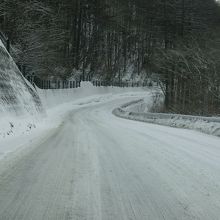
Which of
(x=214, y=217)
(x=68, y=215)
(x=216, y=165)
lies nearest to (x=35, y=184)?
(x=68, y=215)

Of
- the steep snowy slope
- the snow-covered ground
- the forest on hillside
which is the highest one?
the forest on hillside

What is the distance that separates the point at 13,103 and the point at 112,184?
1117cm

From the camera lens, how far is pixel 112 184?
6.62 metres

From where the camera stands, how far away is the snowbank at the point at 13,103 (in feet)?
48.2

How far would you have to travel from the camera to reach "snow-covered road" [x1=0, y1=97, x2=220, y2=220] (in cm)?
516

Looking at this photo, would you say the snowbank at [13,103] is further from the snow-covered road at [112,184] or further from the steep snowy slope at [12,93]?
the snow-covered road at [112,184]

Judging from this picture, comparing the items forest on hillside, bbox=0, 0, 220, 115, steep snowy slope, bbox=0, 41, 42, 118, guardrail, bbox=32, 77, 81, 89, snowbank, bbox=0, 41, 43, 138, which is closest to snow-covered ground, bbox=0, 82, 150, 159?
snowbank, bbox=0, 41, 43, 138

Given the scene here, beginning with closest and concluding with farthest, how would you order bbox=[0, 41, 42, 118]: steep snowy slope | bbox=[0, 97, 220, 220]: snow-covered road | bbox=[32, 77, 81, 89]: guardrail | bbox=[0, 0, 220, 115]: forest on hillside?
bbox=[0, 97, 220, 220]: snow-covered road
bbox=[0, 41, 42, 118]: steep snowy slope
bbox=[0, 0, 220, 115]: forest on hillside
bbox=[32, 77, 81, 89]: guardrail

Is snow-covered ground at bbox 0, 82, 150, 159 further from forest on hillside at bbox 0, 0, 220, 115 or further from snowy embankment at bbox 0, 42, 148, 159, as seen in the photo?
forest on hillside at bbox 0, 0, 220, 115

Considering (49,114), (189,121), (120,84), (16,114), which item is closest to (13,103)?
(16,114)

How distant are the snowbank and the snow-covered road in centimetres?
415

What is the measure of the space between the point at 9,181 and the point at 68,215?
196 cm

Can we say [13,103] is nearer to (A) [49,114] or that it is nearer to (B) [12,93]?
(B) [12,93]

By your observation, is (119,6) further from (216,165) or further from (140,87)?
(216,165)
